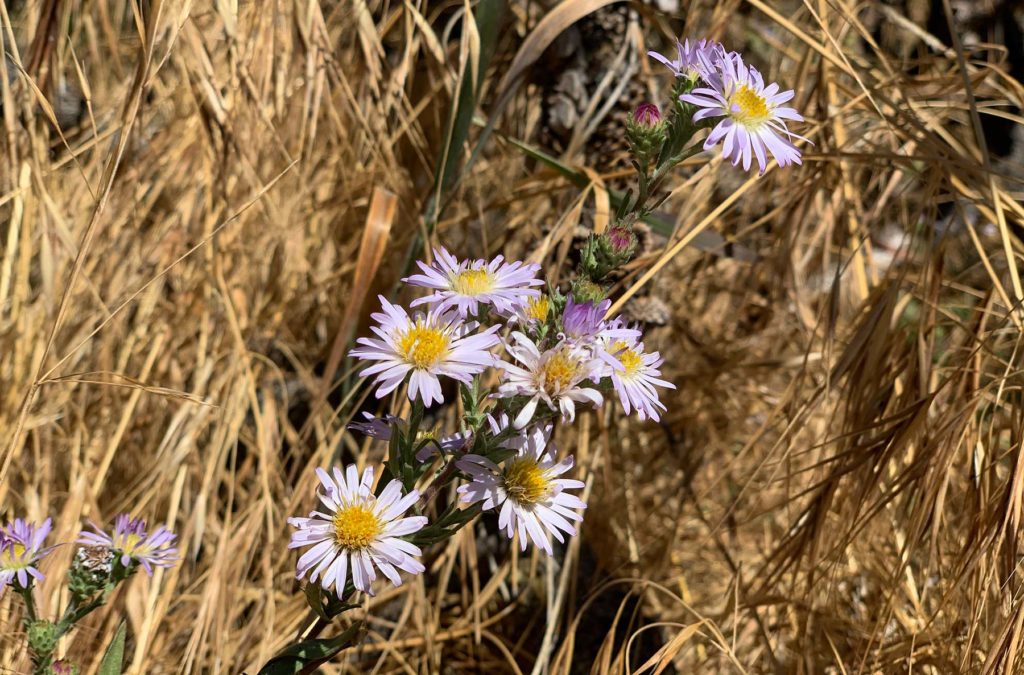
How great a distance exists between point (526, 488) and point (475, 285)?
0.46ft

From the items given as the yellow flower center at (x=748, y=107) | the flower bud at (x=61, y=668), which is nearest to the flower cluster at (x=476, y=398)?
the yellow flower center at (x=748, y=107)

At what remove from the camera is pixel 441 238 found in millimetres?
1306

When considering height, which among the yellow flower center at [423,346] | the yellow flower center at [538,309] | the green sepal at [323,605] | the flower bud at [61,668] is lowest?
the flower bud at [61,668]

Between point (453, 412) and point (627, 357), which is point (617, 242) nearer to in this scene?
point (627, 357)

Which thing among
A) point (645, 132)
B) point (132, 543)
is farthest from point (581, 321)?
point (132, 543)

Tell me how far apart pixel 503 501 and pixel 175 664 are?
70 centimetres

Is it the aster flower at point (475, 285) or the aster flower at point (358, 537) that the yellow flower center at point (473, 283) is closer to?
the aster flower at point (475, 285)

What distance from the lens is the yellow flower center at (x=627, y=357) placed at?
58 centimetres

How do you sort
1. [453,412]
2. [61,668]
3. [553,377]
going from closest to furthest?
1. [553,377]
2. [61,668]
3. [453,412]

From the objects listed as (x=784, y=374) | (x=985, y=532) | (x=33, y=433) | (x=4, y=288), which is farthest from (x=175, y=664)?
(x=784, y=374)

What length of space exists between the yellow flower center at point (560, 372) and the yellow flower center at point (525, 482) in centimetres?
8

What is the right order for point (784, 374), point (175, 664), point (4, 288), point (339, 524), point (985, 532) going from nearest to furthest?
point (339, 524) < point (985, 532) < point (175, 664) < point (4, 288) < point (784, 374)

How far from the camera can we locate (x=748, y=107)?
57cm

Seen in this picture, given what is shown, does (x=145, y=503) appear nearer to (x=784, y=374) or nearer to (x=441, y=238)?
(x=441, y=238)
